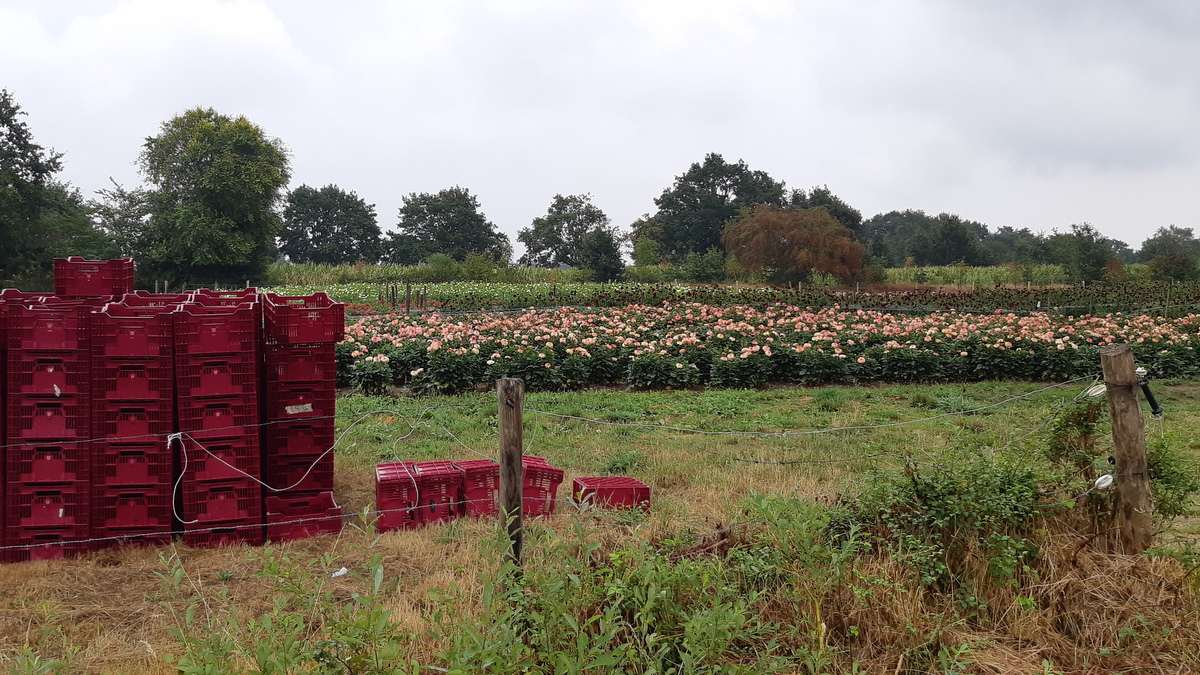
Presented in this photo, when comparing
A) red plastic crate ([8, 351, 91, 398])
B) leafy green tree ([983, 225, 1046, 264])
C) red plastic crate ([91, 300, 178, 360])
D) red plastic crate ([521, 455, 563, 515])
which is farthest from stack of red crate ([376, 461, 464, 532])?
leafy green tree ([983, 225, 1046, 264])

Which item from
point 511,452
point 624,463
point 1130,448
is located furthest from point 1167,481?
point 624,463

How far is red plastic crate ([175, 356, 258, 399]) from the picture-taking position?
5.55m

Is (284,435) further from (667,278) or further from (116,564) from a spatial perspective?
(667,278)

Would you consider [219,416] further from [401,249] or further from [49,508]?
[401,249]

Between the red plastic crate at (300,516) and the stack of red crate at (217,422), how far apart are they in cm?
19

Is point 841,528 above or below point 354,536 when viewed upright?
above

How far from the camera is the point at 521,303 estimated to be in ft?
86.5

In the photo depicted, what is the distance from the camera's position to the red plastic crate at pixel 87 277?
798 cm

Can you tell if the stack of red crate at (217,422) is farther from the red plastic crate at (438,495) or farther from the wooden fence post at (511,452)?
the wooden fence post at (511,452)

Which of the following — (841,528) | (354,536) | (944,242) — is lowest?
(354,536)

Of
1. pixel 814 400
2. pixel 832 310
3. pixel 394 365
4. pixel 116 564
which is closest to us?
pixel 116 564

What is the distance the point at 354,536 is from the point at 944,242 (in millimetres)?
63628

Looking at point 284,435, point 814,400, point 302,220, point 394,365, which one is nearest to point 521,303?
point 394,365

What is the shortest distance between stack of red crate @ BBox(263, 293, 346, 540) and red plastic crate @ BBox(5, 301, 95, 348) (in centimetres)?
115
